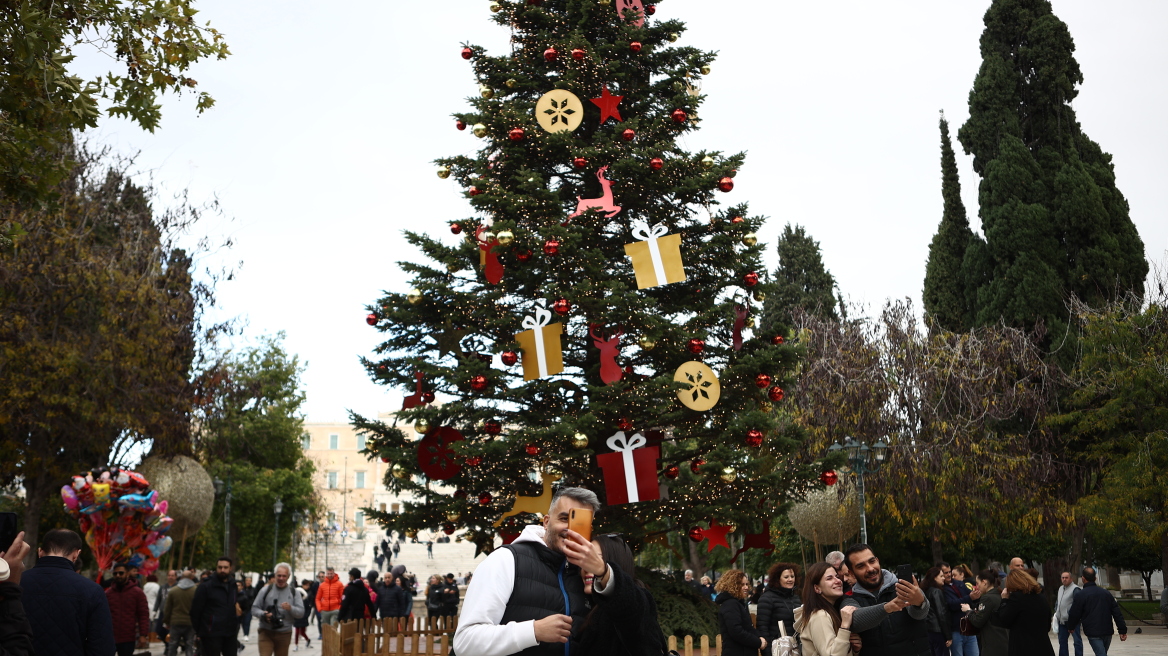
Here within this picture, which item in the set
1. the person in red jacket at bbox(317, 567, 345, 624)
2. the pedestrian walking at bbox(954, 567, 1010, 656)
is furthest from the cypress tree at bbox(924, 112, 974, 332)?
the pedestrian walking at bbox(954, 567, 1010, 656)

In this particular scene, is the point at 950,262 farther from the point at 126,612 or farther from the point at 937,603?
the point at 126,612

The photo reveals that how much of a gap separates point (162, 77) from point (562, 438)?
5908mm

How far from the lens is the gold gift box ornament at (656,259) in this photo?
12273 millimetres

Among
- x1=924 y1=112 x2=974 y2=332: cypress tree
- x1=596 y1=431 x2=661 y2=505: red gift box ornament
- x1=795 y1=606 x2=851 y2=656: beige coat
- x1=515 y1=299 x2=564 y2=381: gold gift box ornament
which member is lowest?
x1=795 y1=606 x2=851 y2=656: beige coat

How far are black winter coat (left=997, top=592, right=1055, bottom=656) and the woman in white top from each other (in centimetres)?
272

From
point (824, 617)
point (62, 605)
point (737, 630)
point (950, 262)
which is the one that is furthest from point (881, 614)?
point (950, 262)

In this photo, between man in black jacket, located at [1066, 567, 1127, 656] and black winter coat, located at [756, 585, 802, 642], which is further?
man in black jacket, located at [1066, 567, 1127, 656]

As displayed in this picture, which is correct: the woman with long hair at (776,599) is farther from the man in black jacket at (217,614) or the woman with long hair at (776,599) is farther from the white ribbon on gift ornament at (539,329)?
the man in black jacket at (217,614)

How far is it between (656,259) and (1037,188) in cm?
2270

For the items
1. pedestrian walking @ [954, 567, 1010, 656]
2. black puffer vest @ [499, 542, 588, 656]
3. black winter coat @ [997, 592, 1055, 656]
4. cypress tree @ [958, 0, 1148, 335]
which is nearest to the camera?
black puffer vest @ [499, 542, 588, 656]

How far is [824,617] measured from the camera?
5.28 m

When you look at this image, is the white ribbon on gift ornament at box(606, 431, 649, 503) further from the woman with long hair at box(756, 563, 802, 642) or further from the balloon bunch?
the balloon bunch

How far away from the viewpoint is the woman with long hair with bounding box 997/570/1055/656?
726 cm

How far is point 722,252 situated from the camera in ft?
43.3
